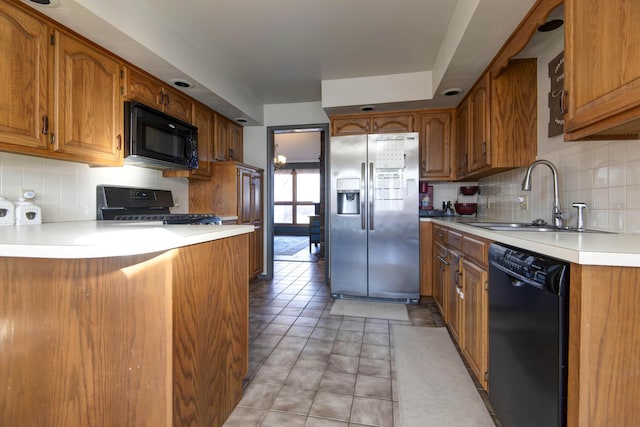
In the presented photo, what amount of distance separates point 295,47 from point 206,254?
86.8 inches

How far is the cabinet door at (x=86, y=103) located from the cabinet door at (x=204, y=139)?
965 millimetres

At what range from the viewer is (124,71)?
2.21 m

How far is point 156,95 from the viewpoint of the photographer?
8.29 feet

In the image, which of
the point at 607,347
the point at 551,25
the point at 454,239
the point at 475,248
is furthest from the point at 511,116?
the point at 607,347

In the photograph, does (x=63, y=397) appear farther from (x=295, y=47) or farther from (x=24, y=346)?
(x=295, y=47)

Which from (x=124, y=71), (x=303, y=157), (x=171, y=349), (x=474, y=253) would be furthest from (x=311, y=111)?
(x=303, y=157)

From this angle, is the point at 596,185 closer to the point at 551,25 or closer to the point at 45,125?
→ the point at 551,25

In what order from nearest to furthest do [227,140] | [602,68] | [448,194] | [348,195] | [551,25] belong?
[602,68] < [551,25] < [348,195] < [448,194] < [227,140]

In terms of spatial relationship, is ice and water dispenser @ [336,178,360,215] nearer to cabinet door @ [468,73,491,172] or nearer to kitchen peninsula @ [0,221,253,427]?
cabinet door @ [468,73,491,172]

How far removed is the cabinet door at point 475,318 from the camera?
156cm

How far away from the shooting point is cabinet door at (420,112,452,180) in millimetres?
3371

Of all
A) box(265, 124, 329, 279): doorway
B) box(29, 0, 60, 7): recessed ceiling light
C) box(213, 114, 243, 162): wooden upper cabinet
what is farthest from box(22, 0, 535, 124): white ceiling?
box(265, 124, 329, 279): doorway

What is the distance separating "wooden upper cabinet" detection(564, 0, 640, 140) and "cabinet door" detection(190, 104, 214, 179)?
3036 millimetres

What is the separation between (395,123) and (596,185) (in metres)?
2.18
